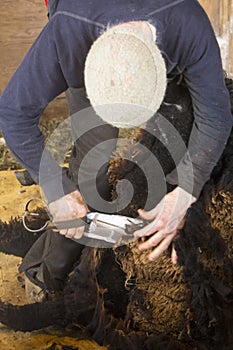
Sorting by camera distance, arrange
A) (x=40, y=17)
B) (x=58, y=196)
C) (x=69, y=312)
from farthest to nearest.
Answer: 1. (x=40, y=17)
2. (x=69, y=312)
3. (x=58, y=196)

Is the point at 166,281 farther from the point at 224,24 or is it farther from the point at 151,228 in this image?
the point at 224,24

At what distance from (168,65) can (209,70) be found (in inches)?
3.5

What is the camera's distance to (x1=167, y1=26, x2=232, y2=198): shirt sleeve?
1.23 m

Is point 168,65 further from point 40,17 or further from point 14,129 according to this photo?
point 40,17

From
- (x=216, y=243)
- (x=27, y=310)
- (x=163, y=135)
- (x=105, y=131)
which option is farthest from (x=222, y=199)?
(x=27, y=310)

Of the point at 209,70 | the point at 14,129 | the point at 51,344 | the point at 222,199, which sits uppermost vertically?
the point at 209,70

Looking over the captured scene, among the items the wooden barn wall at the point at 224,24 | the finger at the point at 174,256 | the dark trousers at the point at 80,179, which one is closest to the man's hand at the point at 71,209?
the dark trousers at the point at 80,179

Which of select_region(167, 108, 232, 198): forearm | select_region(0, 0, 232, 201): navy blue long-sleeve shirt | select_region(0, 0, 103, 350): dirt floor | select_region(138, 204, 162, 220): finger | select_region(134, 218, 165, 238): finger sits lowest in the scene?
select_region(0, 0, 103, 350): dirt floor

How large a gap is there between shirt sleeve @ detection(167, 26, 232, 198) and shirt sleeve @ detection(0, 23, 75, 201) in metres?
0.30

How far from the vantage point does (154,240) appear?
128cm

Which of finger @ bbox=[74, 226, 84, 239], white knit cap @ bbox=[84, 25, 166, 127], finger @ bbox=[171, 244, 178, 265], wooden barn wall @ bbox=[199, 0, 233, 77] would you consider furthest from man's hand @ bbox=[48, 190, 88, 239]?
wooden barn wall @ bbox=[199, 0, 233, 77]

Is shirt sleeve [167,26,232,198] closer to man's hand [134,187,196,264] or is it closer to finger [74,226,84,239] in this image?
man's hand [134,187,196,264]

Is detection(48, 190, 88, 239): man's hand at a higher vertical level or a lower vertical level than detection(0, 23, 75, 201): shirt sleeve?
lower

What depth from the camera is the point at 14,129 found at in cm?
130
